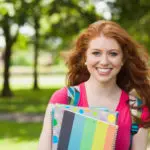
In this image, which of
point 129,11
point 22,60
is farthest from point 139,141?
point 22,60

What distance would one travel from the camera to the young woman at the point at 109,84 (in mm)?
2549

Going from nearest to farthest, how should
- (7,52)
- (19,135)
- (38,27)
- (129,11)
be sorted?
1. (19,135)
2. (129,11)
3. (7,52)
4. (38,27)

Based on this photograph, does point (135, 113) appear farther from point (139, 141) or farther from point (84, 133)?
point (84, 133)

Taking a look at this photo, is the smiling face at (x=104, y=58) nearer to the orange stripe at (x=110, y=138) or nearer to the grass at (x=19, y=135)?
the orange stripe at (x=110, y=138)

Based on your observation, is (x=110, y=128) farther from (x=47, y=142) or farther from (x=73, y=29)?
(x=73, y=29)

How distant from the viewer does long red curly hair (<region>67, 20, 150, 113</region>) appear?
8.63 feet

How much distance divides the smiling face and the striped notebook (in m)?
0.24

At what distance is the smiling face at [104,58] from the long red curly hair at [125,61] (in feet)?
0.10

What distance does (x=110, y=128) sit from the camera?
2.38 metres

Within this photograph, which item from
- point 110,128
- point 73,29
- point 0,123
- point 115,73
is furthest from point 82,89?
point 73,29

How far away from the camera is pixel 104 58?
2.60m

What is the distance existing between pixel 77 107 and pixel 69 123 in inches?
3.6

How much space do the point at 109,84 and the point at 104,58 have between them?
0.15 m

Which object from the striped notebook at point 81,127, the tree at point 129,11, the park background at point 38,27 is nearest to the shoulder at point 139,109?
the striped notebook at point 81,127
